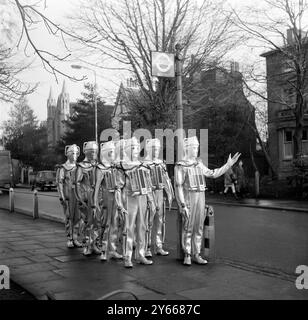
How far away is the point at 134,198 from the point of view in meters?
8.00

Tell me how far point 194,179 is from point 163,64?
2.12 meters

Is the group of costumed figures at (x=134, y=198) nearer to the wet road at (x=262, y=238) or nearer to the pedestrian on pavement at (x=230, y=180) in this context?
the wet road at (x=262, y=238)

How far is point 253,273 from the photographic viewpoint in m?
7.08

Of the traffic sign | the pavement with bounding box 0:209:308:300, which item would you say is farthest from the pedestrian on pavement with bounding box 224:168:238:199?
the traffic sign

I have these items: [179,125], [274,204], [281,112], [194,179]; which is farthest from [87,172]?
[281,112]

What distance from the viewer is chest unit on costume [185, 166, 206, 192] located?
307 inches

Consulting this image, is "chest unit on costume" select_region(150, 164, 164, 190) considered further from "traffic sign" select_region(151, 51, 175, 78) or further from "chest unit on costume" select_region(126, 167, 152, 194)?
"traffic sign" select_region(151, 51, 175, 78)

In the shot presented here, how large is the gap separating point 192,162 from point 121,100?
17213 mm

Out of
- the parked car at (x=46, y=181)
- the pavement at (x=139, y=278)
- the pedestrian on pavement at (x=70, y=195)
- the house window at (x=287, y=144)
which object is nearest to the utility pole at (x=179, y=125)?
the pavement at (x=139, y=278)

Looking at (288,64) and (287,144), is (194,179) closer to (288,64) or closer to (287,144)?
(288,64)

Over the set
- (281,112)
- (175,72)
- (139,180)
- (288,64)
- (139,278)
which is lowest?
(139,278)

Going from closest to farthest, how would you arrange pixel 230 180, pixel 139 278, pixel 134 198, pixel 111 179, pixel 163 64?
pixel 139 278, pixel 134 198, pixel 111 179, pixel 163 64, pixel 230 180

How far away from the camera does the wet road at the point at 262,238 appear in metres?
8.33
